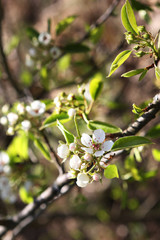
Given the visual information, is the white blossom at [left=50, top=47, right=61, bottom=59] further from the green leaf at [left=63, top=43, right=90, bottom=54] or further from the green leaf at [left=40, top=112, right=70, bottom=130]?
the green leaf at [left=40, top=112, right=70, bottom=130]

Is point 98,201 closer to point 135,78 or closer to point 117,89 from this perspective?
point 117,89

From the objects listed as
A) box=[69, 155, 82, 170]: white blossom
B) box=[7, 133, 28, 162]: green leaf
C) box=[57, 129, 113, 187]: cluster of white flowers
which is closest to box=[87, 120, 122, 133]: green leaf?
Answer: box=[57, 129, 113, 187]: cluster of white flowers

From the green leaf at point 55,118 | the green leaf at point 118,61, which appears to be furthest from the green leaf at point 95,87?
the green leaf at point 118,61

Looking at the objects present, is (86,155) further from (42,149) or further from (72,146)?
(42,149)

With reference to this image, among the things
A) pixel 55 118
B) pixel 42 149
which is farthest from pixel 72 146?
pixel 42 149

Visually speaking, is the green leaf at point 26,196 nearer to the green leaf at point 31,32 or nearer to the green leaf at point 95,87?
the green leaf at point 95,87
